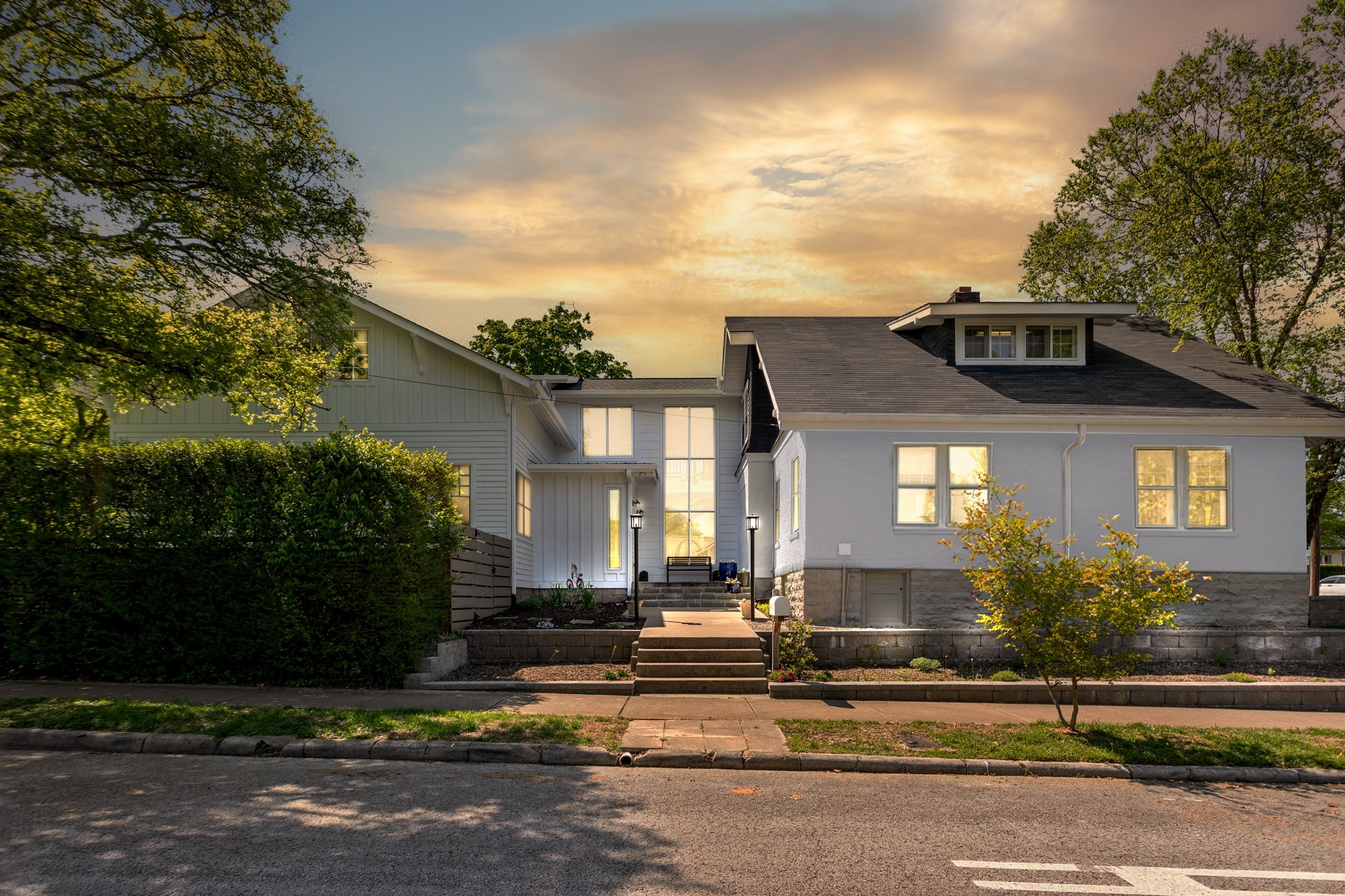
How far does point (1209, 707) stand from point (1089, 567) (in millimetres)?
4578

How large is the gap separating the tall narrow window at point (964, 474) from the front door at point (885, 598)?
1.45m

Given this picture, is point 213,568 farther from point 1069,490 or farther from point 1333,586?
point 1333,586

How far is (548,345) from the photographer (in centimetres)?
4141

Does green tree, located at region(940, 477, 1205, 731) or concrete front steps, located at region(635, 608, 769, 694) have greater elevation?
green tree, located at region(940, 477, 1205, 731)

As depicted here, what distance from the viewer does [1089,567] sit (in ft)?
34.5

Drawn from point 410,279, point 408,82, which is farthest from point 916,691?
point 410,279

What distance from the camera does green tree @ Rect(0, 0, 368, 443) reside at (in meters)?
12.8

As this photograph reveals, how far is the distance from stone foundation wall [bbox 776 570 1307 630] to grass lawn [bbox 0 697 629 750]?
648 centimetres

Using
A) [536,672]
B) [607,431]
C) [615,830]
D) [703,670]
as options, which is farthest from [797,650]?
[607,431]

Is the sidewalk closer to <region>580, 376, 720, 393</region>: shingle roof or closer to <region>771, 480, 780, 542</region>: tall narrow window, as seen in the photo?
<region>771, 480, 780, 542</region>: tall narrow window

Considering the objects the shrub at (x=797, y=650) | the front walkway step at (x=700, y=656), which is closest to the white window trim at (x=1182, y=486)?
the shrub at (x=797, y=650)

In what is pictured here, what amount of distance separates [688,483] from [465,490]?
8226 millimetres

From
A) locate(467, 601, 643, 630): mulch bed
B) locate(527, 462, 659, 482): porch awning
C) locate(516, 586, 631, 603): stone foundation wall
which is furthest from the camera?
locate(527, 462, 659, 482): porch awning

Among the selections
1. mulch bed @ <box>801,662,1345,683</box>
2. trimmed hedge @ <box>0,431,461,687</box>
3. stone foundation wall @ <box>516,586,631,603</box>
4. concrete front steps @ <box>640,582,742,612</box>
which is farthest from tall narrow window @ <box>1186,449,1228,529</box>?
trimmed hedge @ <box>0,431,461,687</box>
